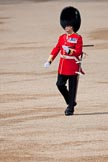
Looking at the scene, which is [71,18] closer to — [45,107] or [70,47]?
[70,47]

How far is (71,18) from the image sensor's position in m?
12.3

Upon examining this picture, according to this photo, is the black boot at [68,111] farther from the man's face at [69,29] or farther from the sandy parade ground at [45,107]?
the man's face at [69,29]

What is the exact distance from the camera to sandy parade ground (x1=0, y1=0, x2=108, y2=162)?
987 centimetres

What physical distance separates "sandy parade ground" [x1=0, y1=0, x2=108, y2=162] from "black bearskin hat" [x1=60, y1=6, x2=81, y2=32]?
131cm

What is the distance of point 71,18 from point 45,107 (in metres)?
1.65

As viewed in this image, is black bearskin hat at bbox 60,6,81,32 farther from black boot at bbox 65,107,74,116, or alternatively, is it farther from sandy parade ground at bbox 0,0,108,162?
sandy parade ground at bbox 0,0,108,162

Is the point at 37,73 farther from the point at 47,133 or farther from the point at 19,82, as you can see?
the point at 47,133

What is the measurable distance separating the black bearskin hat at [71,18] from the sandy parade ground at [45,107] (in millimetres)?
1311

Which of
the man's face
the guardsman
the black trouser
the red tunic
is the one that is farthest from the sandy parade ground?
the man's face

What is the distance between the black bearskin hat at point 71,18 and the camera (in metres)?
12.3

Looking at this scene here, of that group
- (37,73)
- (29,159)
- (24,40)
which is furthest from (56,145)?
(24,40)

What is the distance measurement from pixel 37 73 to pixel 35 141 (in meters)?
8.00

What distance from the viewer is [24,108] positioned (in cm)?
1319

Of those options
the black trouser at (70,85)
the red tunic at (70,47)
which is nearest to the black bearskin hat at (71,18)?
the red tunic at (70,47)
